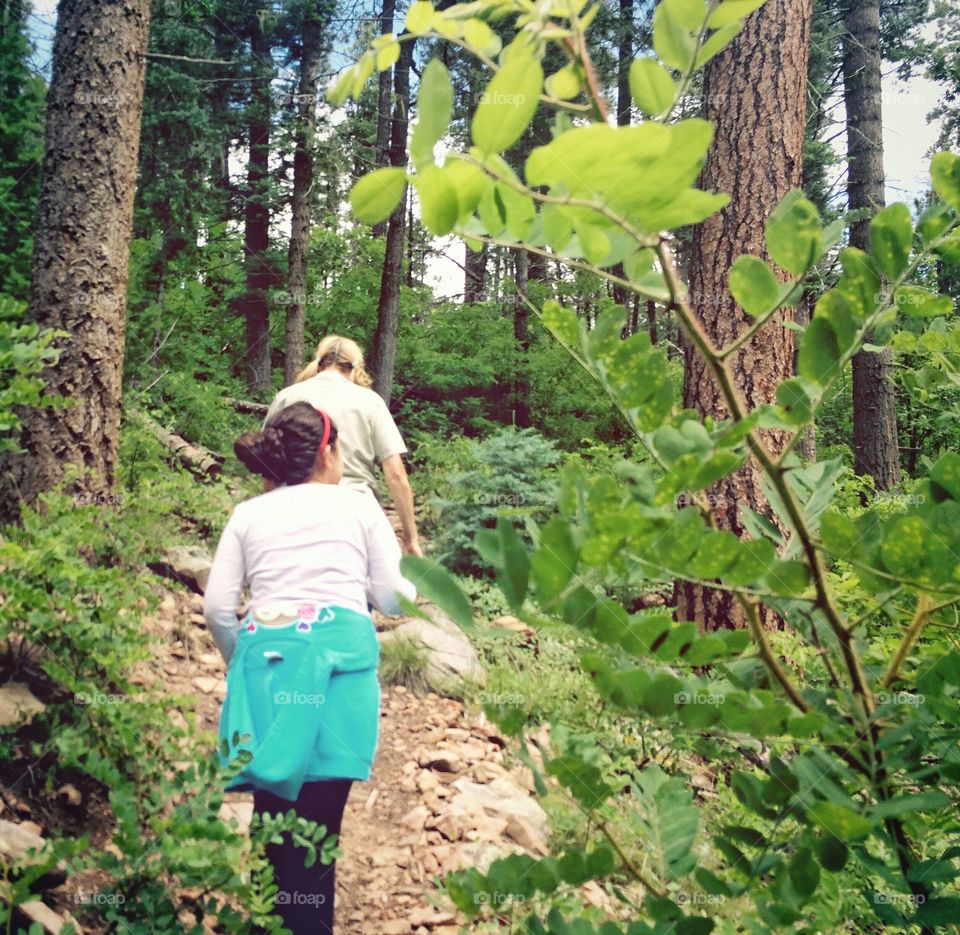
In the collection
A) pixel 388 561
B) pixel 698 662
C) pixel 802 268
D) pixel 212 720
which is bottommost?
pixel 212 720

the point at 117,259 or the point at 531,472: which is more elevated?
the point at 117,259

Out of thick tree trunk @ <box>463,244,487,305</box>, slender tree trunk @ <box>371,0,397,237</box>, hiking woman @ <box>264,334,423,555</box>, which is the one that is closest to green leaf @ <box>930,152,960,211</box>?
hiking woman @ <box>264,334,423,555</box>

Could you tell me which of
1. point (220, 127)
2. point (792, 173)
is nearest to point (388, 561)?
point (792, 173)

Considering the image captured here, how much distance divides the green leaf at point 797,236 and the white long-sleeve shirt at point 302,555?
6.05ft

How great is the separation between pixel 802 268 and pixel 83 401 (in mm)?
4015

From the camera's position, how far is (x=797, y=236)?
0.48 m

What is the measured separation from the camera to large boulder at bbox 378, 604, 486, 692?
174 inches

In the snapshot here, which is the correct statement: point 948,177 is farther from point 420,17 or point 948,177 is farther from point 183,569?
point 183,569

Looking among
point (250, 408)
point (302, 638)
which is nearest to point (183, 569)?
A: point (302, 638)

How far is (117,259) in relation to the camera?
156 inches

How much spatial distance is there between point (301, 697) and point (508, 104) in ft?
6.43

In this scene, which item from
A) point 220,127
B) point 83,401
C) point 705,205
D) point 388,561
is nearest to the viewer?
A: point 705,205

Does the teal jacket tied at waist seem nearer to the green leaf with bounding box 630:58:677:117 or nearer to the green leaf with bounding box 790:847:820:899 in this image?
the green leaf with bounding box 790:847:820:899

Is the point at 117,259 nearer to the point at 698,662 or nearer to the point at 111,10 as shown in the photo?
the point at 111,10
